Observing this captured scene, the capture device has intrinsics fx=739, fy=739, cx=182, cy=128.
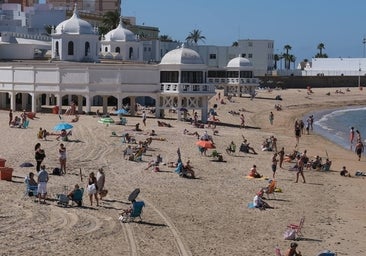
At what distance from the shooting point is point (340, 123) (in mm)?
63469

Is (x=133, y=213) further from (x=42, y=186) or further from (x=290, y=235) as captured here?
(x=290, y=235)

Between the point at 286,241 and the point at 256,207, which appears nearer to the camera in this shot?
the point at 286,241

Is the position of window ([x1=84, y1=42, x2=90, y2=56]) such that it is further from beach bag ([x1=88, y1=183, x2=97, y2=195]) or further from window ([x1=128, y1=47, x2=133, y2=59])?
beach bag ([x1=88, y1=183, x2=97, y2=195])

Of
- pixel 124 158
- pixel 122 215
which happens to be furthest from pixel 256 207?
pixel 124 158

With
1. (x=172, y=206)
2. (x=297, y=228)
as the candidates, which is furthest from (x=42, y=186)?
(x=297, y=228)

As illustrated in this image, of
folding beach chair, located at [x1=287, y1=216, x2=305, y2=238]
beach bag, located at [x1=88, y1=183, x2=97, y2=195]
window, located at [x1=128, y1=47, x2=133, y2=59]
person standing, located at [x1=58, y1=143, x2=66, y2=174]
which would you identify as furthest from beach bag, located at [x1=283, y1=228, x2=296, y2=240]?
window, located at [x1=128, y1=47, x2=133, y2=59]

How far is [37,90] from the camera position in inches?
1768

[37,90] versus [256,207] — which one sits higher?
[37,90]

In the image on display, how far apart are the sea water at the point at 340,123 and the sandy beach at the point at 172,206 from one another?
1172cm

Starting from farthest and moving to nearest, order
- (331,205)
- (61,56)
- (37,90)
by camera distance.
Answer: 1. (61,56)
2. (37,90)
3. (331,205)

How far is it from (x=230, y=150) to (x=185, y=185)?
29.3 feet

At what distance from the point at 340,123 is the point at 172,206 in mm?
45107

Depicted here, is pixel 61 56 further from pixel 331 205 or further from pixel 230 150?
pixel 331 205

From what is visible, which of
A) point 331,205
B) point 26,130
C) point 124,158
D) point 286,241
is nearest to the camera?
point 286,241
